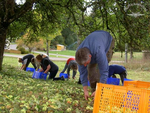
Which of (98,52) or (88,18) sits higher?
(88,18)

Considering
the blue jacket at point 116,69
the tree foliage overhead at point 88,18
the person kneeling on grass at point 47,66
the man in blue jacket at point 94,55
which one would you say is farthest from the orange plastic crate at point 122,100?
the person kneeling on grass at point 47,66

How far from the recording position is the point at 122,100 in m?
2.59

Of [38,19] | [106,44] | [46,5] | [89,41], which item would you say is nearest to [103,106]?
[89,41]

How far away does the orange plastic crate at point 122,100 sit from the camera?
2479mm

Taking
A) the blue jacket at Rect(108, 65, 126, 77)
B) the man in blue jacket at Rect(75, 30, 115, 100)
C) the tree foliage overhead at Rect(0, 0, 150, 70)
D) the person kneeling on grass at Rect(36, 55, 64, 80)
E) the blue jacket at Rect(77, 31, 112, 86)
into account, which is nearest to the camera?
the man in blue jacket at Rect(75, 30, 115, 100)

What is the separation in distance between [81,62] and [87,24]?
490 cm

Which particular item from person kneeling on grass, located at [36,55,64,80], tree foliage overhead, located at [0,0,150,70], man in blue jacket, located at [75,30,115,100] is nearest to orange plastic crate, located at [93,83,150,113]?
man in blue jacket, located at [75,30,115,100]

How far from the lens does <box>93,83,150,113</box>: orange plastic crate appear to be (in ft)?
8.13

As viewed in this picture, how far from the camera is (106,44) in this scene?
4055 mm

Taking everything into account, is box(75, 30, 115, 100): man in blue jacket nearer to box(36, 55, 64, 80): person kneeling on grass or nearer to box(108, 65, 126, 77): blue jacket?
box(108, 65, 126, 77): blue jacket

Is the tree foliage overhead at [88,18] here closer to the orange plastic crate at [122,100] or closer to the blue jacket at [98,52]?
the blue jacket at [98,52]

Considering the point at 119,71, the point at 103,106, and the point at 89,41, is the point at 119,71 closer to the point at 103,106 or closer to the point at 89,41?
the point at 89,41

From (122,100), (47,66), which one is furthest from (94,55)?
(47,66)

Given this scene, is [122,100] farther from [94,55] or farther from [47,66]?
[47,66]
